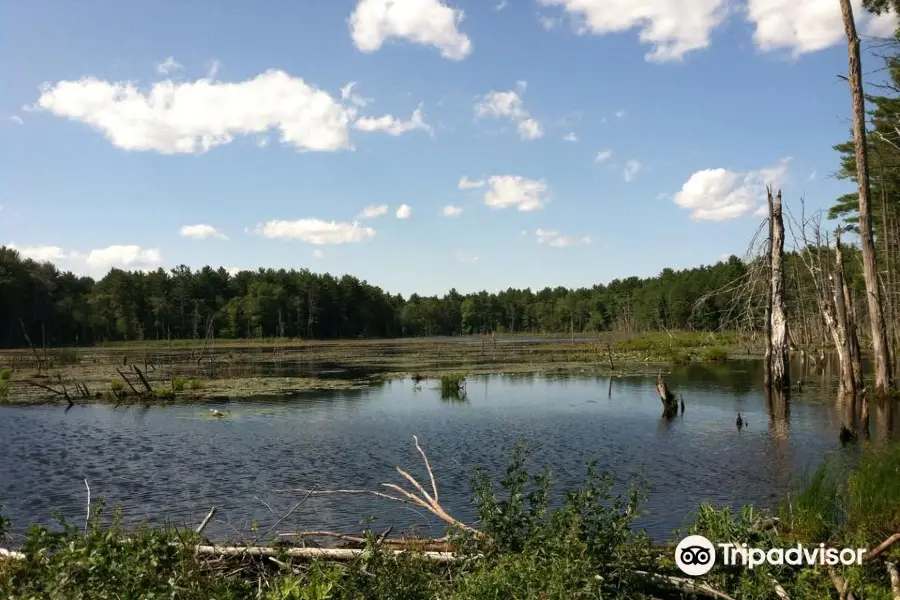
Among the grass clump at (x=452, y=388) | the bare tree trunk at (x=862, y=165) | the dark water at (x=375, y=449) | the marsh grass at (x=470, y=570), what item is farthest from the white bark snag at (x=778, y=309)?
the marsh grass at (x=470, y=570)

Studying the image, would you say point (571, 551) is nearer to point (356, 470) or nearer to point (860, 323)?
point (356, 470)

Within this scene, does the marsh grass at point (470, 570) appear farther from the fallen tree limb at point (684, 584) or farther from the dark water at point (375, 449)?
the dark water at point (375, 449)

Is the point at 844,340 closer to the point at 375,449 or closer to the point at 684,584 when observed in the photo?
the point at 375,449

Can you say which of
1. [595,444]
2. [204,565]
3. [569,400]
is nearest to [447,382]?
[569,400]

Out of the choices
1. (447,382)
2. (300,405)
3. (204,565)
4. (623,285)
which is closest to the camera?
(204,565)

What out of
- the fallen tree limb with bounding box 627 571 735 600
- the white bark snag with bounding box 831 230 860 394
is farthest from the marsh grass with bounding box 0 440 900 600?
the white bark snag with bounding box 831 230 860 394

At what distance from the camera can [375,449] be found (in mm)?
16141

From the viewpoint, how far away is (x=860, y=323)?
5200cm

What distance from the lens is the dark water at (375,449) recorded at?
11117mm

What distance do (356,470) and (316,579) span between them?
29.8ft

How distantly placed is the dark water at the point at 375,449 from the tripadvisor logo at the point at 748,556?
3.40 metres

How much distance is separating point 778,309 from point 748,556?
22694mm

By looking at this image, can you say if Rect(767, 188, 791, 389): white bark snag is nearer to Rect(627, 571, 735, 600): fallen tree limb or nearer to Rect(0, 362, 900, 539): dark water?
Rect(0, 362, 900, 539): dark water

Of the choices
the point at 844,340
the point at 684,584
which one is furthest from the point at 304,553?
the point at 844,340
